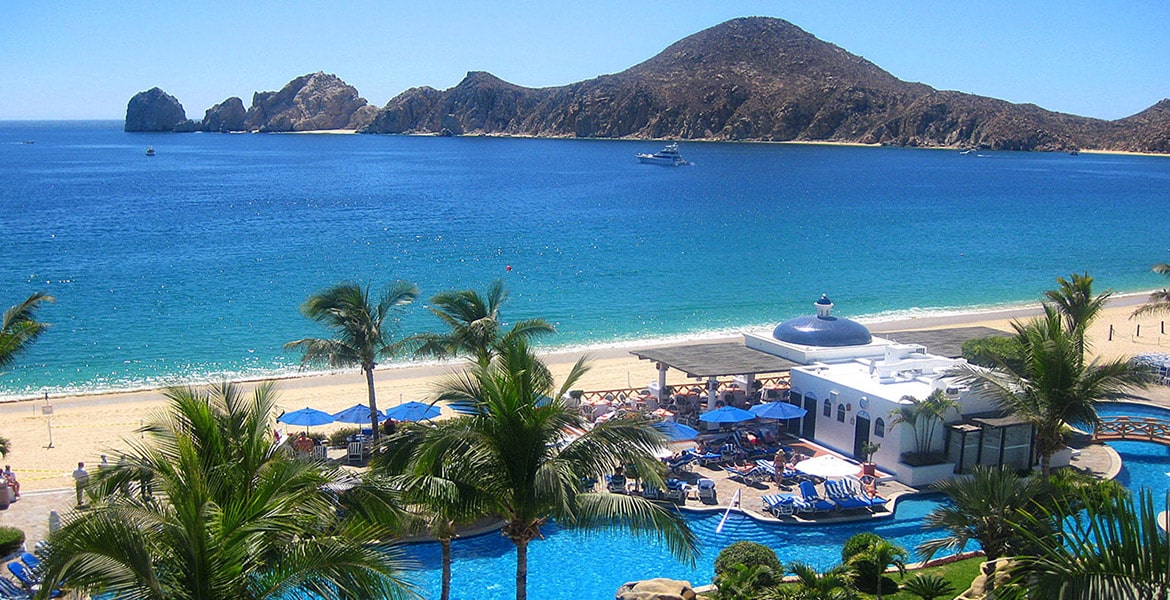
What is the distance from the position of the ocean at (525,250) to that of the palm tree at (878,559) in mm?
25368

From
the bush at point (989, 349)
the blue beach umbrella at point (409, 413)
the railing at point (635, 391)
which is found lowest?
the railing at point (635, 391)

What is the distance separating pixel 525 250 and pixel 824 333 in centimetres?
4238

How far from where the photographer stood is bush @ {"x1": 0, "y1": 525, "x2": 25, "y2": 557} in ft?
52.7

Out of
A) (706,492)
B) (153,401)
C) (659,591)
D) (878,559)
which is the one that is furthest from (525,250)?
(878,559)

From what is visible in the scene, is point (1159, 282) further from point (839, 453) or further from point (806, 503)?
point (806, 503)

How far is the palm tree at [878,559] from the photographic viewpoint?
12724 millimetres

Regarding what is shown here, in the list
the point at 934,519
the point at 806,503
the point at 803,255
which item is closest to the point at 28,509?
the point at 806,503

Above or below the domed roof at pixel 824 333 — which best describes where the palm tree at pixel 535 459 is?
above

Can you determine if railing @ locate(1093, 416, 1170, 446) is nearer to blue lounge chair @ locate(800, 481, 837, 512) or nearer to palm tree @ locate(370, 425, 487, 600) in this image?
blue lounge chair @ locate(800, 481, 837, 512)

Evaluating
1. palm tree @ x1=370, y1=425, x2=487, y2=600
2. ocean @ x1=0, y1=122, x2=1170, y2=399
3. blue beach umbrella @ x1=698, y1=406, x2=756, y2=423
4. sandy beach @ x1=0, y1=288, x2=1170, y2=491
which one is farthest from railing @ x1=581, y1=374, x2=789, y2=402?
palm tree @ x1=370, y1=425, x2=487, y2=600

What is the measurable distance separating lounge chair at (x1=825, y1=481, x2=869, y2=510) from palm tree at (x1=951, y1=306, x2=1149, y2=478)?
3362 mm

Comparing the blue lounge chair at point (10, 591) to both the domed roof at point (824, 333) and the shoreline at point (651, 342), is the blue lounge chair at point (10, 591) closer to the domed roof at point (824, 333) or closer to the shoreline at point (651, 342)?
the shoreline at point (651, 342)

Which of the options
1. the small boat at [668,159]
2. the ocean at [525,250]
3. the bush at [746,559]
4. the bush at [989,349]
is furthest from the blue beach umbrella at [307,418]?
the small boat at [668,159]

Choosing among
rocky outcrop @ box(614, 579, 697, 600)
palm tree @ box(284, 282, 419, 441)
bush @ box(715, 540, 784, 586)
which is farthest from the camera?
palm tree @ box(284, 282, 419, 441)
